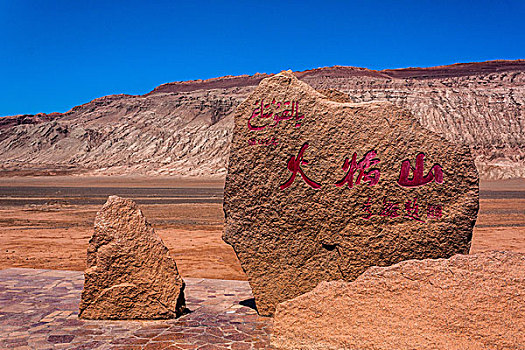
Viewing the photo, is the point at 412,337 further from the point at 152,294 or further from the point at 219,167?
the point at 219,167

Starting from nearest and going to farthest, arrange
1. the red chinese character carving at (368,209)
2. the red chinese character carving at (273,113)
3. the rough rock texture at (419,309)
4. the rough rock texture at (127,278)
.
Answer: the rough rock texture at (419,309) < the red chinese character carving at (368,209) < the red chinese character carving at (273,113) < the rough rock texture at (127,278)

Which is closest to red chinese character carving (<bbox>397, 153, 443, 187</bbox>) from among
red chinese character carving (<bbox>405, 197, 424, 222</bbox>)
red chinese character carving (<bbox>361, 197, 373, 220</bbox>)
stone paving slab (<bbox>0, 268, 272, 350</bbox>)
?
red chinese character carving (<bbox>405, 197, 424, 222</bbox>)

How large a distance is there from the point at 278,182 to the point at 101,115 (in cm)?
8449

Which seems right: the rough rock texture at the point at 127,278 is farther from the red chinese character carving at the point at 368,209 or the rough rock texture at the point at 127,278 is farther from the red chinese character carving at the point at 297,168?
the red chinese character carving at the point at 368,209

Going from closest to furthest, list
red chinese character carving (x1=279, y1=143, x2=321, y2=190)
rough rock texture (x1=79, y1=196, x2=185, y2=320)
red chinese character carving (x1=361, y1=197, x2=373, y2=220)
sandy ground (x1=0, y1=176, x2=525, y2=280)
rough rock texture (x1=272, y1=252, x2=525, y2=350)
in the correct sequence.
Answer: rough rock texture (x1=272, y1=252, x2=525, y2=350)
red chinese character carving (x1=361, y1=197, x2=373, y2=220)
red chinese character carving (x1=279, y1=143, x2=321, y2=190)
rough rock texture (x1=79, y1=196, x2=185, y2=320)
sandy ground (x1=0, y1=176, x2=525, y2=280)

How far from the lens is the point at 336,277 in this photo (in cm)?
521

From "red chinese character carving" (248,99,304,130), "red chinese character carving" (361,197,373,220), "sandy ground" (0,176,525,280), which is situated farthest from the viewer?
"sandy ground" (0,176,525,280)

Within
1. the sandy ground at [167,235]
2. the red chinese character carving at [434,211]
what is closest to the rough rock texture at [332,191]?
the red chinese character carving at [434,211]

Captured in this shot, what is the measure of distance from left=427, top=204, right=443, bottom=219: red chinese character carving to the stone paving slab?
213 cm

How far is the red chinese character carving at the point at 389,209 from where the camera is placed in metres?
4.96

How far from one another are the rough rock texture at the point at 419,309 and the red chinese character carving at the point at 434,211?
660mm

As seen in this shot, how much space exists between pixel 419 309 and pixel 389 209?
1.16 meters

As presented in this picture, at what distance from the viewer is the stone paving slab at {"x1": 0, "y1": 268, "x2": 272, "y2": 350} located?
4688 millimetres

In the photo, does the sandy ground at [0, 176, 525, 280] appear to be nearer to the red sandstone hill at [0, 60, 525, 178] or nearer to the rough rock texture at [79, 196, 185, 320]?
the rough rock texture at [79, 196, 185, 320]
